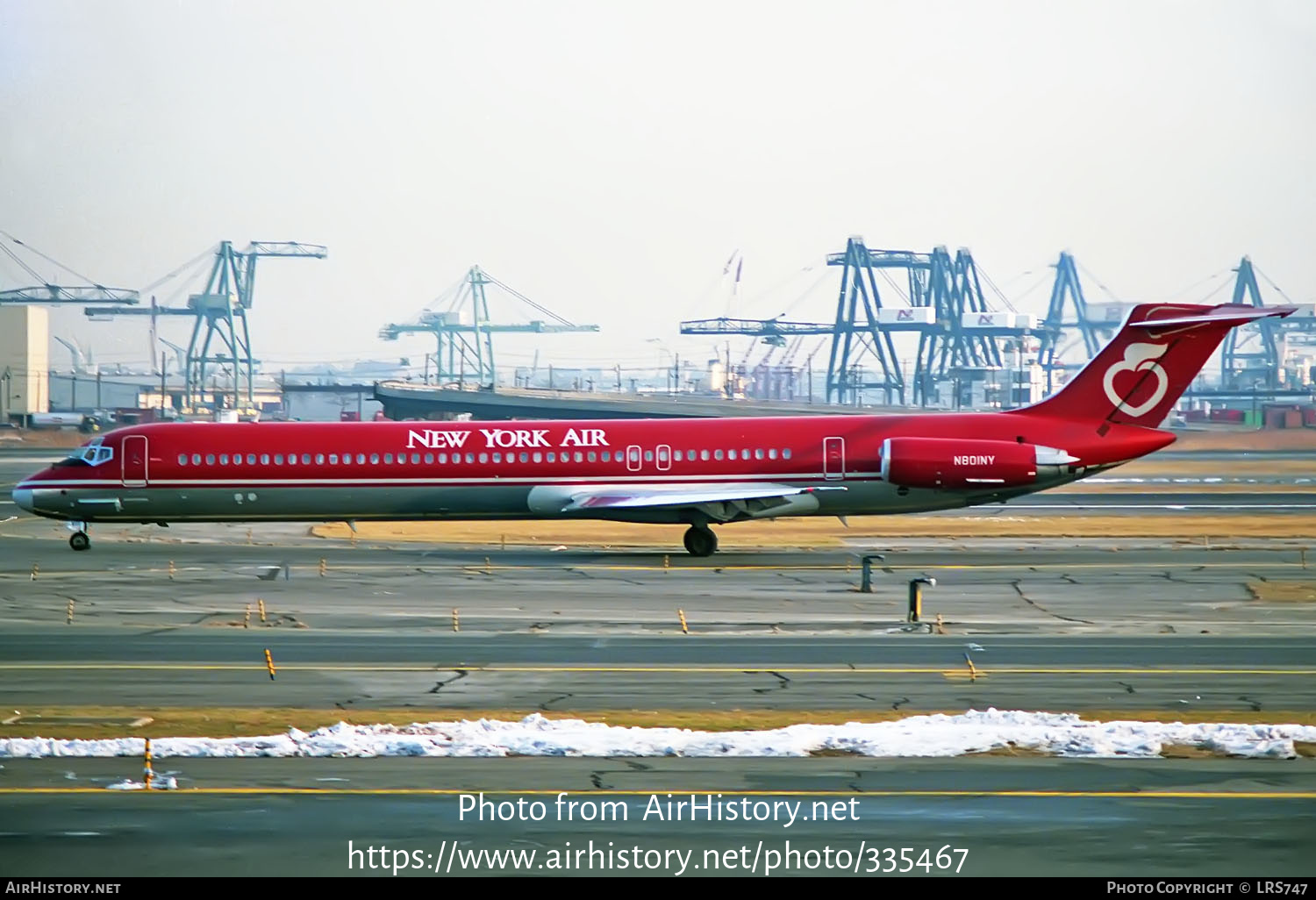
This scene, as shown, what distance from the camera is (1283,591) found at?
3331 centimetres

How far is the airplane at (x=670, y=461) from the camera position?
4028 cm

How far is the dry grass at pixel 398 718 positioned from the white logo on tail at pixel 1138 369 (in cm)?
2222

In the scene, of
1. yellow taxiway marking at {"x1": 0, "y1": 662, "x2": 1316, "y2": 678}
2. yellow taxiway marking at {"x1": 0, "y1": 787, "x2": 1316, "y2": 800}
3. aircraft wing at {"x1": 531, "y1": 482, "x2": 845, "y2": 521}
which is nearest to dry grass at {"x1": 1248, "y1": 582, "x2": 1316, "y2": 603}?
yellow taxiway marking at {"x1": 0, "y1": 662, "x2": 1316, "y2": 678}

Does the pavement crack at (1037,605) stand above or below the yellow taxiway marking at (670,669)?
above

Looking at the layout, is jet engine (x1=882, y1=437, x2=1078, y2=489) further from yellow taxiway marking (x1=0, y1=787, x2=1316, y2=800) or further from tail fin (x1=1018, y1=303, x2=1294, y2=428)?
yellow taxiway marking (x1=0, y1=787, x2=1316, y2=800)

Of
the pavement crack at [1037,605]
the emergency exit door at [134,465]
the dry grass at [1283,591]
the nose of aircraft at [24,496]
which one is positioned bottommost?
the pavement crack at [1037,605]

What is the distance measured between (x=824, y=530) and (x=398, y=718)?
31787 millimetres

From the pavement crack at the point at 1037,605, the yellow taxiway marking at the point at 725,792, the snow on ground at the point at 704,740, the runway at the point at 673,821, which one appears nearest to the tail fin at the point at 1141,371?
the pavement crack at the point at 1037,605

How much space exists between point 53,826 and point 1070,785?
10.2m

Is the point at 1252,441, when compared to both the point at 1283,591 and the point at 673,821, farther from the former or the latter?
the point at 673,821

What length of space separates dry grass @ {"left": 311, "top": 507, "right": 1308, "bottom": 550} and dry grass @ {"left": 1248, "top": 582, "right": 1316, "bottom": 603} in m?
11.7

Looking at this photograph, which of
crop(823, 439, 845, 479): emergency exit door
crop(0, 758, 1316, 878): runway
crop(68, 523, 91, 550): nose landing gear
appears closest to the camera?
crop(0, 758, 1316, 878): runway

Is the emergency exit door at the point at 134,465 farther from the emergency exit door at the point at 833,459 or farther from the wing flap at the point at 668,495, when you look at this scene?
the emergency exit door at the point at 833,459

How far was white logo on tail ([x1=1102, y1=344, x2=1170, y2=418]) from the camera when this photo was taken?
41.3m
